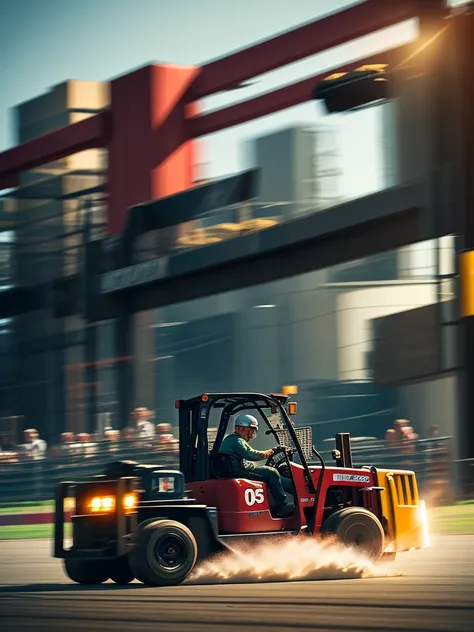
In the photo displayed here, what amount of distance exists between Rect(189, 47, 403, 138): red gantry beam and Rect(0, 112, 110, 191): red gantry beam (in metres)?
2.96

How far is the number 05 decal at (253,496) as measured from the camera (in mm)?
10377

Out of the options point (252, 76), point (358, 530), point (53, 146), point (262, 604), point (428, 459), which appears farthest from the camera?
point (53, 146)

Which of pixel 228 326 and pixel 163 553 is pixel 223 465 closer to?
pixel 163 553

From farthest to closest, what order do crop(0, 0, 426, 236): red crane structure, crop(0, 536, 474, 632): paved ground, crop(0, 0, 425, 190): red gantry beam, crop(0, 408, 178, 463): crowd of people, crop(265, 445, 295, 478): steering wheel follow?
1. crop(0, 0, 426, 236): red crane structure
2. crop(0, 0, 425, 190): red gantry beam
3. crop(0, 408, 178, 463): crowd of people
4. crop(265, 445, 295, 478): steering wheel
5. crop(0, 536, 474, 632): paved ground

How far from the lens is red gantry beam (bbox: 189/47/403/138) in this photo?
27297 millimetres

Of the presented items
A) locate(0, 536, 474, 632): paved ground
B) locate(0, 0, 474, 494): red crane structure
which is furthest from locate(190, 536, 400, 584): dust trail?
locate(0, 0, 474, 494): red crane structure

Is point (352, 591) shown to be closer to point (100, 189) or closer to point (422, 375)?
point (422, 375)

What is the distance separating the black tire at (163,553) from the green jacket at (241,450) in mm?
817

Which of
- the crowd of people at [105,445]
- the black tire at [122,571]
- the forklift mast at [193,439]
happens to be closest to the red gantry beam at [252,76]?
the crowd of people at [105,445]

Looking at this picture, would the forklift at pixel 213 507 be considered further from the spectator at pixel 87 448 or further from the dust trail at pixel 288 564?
the spectator at pixel 87 448

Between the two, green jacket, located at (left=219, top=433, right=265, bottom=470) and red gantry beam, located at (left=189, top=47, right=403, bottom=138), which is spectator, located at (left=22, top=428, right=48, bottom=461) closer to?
red gantry beam, located at (left=189, top=47, right=403, bottom=138)

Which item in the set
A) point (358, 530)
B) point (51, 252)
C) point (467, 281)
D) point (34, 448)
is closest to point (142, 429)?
point (34, 448)

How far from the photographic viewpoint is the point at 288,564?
34.5 feet

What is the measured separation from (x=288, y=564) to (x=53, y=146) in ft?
80.8
